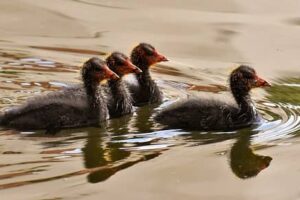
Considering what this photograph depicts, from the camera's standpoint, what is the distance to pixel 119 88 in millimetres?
7930

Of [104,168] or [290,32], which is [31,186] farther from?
[290,32]

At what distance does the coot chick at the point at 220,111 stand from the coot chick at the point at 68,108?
521mm

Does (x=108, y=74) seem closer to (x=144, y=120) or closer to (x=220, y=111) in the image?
(x=144, y=120)

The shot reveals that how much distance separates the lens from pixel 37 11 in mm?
11148

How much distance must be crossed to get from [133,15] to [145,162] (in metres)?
5.06

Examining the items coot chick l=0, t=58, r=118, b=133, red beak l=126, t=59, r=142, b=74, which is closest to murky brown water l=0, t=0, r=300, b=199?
coot chick l=0, t=58, r=118, b=133

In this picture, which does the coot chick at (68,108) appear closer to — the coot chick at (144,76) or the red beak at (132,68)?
the red beak at (132,68)

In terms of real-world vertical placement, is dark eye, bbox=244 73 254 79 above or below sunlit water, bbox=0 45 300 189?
above

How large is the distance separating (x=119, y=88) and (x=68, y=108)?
0.83m

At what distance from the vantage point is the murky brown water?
19.5 feet

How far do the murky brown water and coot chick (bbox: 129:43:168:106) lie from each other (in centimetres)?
17

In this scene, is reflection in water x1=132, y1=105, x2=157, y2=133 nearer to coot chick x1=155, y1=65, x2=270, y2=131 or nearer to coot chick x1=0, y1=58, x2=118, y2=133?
coot chick x1=155, y1=65, x2=270, y2=131


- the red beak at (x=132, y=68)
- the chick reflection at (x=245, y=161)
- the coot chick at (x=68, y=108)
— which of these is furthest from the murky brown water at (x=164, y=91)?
the red beak at (x=132, y=68)

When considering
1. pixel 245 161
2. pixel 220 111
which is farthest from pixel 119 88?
pixel 245 161
